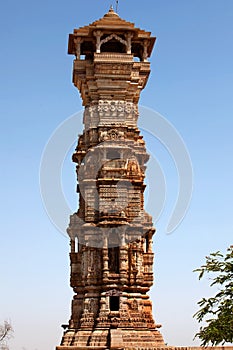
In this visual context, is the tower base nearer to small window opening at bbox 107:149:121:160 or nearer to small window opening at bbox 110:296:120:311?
small window opening at bbox 110:296:120:311

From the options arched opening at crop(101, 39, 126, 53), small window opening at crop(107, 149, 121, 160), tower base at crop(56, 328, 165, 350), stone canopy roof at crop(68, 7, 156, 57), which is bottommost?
tower base at crop(56, 328, 165, 350)

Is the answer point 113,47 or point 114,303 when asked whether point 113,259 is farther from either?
point 113,47

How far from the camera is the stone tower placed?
36875 millimetres

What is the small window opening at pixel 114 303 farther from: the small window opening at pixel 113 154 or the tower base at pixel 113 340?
the small window opening at pixel 113 154

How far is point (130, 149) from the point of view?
132 ft

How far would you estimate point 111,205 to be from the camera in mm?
38844

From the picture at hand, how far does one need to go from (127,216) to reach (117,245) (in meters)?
1.85

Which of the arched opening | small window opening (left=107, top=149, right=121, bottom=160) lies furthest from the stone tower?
the arched opening

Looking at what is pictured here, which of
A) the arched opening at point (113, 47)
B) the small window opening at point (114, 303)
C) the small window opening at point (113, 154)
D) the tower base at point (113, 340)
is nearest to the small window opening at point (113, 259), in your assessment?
the small window opening at point (114, 303)

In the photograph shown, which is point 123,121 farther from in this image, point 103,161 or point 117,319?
point 117,319

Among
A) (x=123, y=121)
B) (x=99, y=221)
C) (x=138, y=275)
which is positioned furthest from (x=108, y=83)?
(x=138, y=275)

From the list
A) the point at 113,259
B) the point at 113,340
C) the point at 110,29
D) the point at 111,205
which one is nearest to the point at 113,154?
the point at 111,205

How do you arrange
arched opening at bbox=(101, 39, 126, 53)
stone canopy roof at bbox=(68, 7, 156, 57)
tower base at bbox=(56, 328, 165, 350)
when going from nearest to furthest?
tower base at bbox=(56, 328, 165, 350), stone canopy roof at bbox=(68, 7, 156, 57), arched opening at bbox=(101, 39, 126, 53)

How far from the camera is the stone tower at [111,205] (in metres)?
36.9
